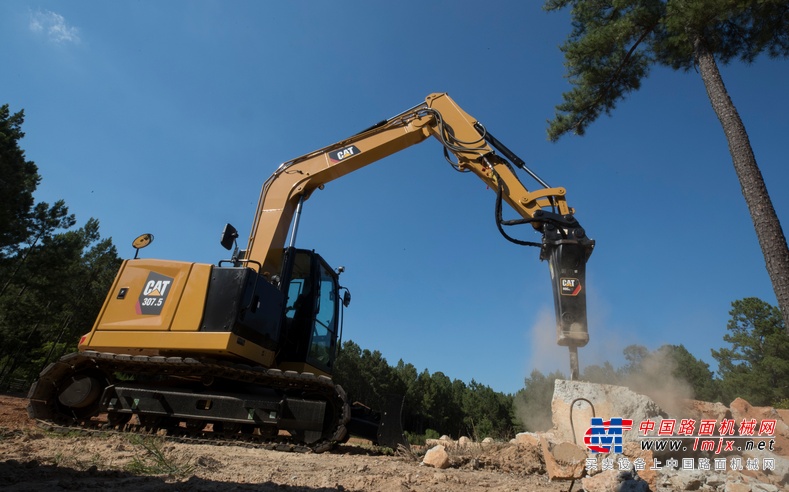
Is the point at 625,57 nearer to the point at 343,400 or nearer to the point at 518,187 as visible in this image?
the point at 518,187

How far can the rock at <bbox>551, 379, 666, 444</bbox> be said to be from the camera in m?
5.03

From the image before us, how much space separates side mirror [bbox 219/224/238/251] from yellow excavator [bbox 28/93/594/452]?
15 mm

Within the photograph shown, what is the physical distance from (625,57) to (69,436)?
11584mm

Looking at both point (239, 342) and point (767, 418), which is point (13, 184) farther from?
point (767, 418)

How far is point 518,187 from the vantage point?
6.32 meters

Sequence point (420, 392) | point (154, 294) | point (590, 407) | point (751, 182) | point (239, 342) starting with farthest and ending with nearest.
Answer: point (420, 392) → point (751, 182) → point (154, 294) → point (239, 342) → point (590, 407)

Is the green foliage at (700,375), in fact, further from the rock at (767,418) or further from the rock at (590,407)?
the rock at (590,407)

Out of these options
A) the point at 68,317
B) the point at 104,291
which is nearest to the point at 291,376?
the point at 104,291

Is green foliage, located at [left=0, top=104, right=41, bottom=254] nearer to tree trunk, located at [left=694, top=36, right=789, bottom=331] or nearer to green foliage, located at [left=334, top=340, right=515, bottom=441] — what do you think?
tree trunk, located at [left=694, top=36, right=789, bottom=331]

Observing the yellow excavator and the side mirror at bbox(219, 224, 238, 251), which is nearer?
the yellow excavator

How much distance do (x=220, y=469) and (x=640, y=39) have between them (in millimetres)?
10317

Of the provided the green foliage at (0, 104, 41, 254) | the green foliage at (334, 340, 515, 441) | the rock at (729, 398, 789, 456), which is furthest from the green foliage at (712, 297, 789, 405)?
the green foliage at (0, 104, 41, 254)

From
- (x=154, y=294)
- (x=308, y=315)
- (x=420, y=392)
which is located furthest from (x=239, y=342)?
(x=420, y=392)

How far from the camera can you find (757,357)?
30.2 m
